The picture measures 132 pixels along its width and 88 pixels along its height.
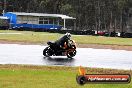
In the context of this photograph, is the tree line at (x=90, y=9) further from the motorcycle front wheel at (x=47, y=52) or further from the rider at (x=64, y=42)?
the motorcycle front wheel at (x=47, y=52)

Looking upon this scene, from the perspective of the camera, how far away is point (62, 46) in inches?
830

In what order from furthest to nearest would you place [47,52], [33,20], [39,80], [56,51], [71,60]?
[33,20], [47,52], [56,51], [71,60], [39,80]

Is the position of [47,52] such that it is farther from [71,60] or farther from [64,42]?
[71,60]

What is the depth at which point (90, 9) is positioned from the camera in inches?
4222

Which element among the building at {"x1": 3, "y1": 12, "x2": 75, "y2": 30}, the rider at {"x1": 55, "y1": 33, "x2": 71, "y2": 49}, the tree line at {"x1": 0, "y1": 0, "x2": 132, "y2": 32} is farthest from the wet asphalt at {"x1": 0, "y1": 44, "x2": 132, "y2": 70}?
the tree line at {"x1": 0, "y1": 0, "x2": 132, "y2": 32}

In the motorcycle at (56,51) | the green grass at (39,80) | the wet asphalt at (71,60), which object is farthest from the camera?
the motorcycle at (56,51)

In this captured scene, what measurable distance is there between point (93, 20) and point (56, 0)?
1146cm

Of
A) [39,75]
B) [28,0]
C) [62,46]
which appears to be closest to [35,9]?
[28,0]

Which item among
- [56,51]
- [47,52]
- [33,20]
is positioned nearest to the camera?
[56,51]

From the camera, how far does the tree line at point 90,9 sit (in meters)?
104

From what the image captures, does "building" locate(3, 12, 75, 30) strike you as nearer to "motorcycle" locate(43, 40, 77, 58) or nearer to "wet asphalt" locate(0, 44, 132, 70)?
"wet asphalt" locate(0, 44, 132, 70)

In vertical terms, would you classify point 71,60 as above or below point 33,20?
above

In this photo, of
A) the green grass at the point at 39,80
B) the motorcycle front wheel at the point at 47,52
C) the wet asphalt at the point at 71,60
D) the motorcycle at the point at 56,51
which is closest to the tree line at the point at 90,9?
the wet asphalt at the point at 71,60

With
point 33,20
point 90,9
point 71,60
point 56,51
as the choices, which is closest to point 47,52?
point 56,51
